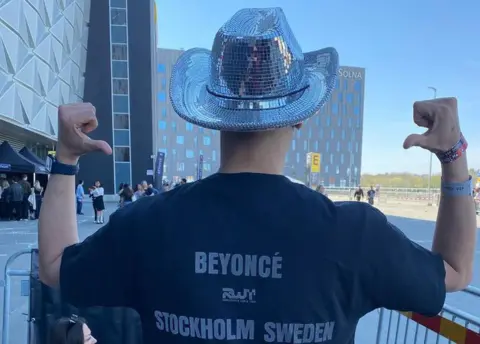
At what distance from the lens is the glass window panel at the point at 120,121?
84.3 ft

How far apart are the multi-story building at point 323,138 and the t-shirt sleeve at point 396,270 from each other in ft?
218

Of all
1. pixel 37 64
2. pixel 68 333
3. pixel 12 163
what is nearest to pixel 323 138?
pixel 37 64

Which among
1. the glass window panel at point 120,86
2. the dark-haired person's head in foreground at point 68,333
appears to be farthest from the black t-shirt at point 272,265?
the glass window panel at point 120,86

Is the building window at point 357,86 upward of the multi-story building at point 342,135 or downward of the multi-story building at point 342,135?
upward

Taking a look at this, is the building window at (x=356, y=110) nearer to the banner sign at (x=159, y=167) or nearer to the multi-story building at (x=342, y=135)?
the multi-story building at (x=342, y=135)

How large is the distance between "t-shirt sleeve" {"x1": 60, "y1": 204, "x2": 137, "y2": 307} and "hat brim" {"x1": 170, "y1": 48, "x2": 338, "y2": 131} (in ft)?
1.03

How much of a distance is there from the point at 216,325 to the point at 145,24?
93.1 ft

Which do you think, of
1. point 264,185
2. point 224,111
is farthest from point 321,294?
point 224,111

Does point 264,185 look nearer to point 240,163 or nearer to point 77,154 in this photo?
point 240,163

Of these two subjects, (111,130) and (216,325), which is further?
(111,130)

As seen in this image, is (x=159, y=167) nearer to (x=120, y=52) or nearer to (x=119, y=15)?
(x=120, y=52)

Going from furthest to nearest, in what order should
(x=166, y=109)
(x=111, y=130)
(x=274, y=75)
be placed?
(x=166, y=109) < (x=111, y=130) < (x=274, y=75)

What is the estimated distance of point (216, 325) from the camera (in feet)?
2.64

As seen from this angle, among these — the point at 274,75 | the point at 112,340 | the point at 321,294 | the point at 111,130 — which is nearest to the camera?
the point at 321,294
